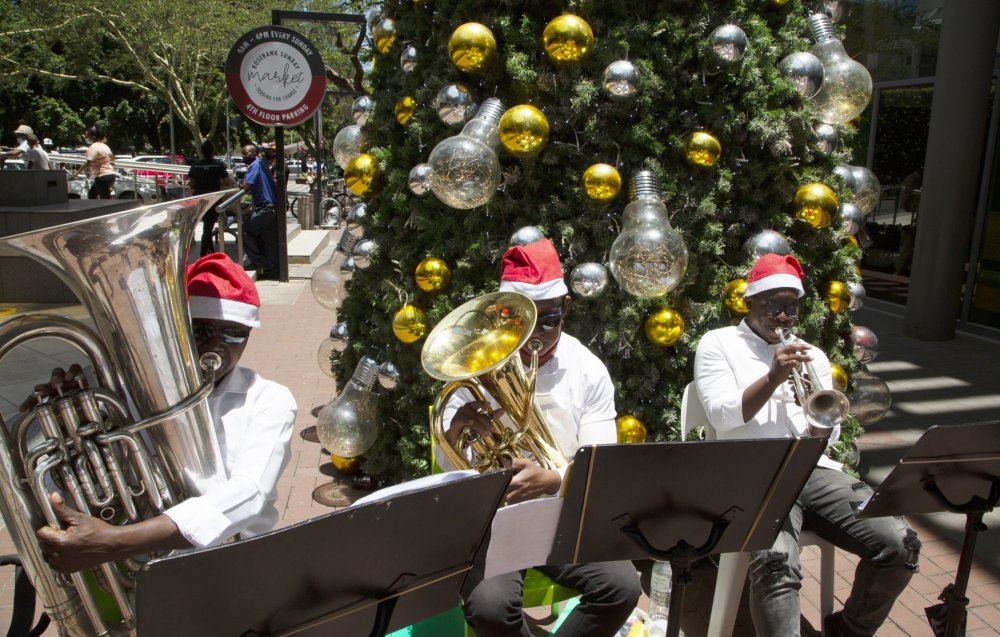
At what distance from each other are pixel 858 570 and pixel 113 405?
2493mm

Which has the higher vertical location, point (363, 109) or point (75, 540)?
point (363, 109)

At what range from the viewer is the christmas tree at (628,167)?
11.6 ft

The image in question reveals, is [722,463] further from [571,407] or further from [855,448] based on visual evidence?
[855,448]

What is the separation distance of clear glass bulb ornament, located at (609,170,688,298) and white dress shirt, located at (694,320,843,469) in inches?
15.4

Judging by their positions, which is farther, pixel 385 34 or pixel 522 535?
pixel 385 34

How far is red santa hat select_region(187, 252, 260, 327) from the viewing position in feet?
7.48

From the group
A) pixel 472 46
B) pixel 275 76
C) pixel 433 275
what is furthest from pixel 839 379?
pixel 275 76

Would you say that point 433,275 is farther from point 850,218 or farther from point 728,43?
point 850,218

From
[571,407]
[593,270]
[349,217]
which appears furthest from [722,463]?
[349,217]

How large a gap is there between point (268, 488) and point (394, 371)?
1820 mm

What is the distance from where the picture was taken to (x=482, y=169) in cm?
343

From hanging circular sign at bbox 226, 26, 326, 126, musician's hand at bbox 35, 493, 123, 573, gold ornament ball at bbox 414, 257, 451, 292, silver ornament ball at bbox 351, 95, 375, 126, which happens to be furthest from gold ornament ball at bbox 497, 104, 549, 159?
hanging circular sign at bbox 226, 26, 326, 126

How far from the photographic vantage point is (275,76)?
8.19 metres

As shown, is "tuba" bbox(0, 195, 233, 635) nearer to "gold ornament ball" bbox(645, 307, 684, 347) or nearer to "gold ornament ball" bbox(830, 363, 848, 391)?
"gold ornament ball" bbox(645, 307, 684, 347)
